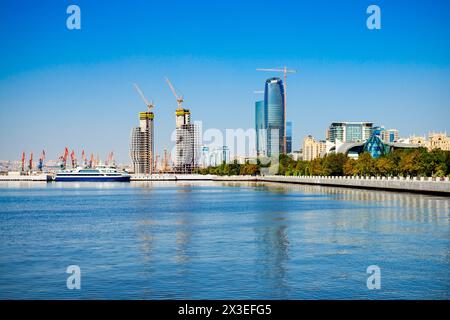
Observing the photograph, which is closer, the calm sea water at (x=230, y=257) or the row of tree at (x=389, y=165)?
the calm sea water at (x=230, y=257)

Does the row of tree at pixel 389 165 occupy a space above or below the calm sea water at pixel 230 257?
above

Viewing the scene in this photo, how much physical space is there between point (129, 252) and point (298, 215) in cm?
2210

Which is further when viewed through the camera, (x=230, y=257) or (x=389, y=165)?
(x=389, y=165)

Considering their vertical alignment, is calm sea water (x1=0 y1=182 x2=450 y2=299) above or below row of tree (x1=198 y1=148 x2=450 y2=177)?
below

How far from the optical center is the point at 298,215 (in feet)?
154

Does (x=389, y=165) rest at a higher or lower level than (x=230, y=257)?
higher

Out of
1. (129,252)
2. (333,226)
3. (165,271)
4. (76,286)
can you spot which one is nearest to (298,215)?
(333,226)

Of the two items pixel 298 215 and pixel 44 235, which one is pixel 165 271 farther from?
pixel 298 215

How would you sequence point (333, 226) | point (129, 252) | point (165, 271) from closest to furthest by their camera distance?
point (165, 271) < point (129, 252) < point (333, 226)

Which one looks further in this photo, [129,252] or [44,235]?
[44,235]

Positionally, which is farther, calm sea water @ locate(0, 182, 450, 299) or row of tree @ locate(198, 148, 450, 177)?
row of tree @ locate(198, 148, 450, 177)
